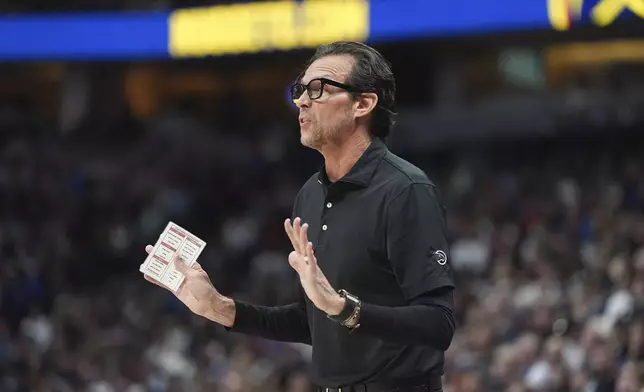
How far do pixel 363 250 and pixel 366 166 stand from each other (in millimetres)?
259

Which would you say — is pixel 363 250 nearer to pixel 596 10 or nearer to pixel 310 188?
pixel 310 188

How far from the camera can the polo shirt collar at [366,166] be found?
117 inches

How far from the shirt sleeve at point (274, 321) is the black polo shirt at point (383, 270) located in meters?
0.15

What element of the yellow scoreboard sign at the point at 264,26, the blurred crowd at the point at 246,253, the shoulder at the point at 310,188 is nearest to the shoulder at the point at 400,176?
the shoulder at the point at 310,188

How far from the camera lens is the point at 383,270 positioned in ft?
9.45

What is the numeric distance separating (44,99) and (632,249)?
1092cm

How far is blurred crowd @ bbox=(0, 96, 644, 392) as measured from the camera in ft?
24.2

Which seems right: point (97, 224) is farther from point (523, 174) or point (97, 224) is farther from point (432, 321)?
point (432, 321)

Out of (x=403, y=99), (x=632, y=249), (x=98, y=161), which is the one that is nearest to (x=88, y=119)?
(x=98, y=161)

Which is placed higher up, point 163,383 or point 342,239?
point 342,239

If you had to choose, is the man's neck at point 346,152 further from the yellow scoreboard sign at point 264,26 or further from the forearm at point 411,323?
the yellow scoreboard sign at point 264,26

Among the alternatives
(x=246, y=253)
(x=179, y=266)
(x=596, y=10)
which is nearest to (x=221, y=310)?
(x=179, y=266)

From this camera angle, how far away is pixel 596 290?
7.77m

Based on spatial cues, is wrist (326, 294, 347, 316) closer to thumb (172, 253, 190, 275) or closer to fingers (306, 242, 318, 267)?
fingers (306, 242, 318, 267)
